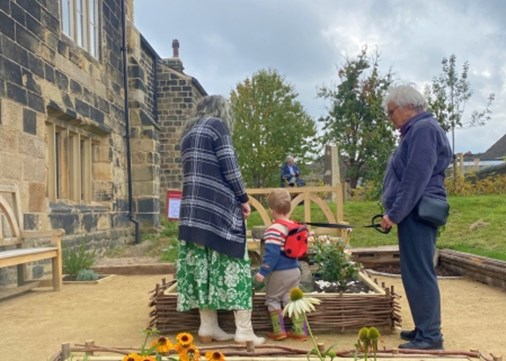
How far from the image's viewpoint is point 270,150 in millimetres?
Answer: 28922

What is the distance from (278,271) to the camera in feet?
13.2

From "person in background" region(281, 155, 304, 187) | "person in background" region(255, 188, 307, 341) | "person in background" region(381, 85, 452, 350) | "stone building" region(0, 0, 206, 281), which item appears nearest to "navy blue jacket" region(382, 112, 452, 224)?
"person in background" region(381, 85, 452, 350)

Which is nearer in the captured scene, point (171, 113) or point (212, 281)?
point (212, 281)

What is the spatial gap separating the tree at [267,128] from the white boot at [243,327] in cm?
2454

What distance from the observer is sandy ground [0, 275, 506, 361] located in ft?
13.0

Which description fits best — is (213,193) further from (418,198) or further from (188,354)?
(188,354)

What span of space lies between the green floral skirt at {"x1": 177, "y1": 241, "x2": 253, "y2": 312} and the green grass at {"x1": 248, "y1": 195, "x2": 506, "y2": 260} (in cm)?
532

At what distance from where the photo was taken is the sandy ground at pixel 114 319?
396 cm

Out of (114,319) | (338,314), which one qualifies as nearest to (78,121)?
(114,319)

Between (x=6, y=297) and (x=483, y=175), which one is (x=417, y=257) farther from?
(x=483, y=175)

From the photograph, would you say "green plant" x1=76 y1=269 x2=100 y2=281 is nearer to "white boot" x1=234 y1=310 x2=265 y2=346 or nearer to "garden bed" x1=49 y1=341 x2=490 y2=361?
"white boot" x1=234 y1=310 x2=265 y2=346

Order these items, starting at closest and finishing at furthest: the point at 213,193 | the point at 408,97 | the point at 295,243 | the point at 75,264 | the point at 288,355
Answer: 1. the point at 288,355
2. the point at 408,97
3. the point at 213,193
4. the point at 295,243
5. the point at 75,264

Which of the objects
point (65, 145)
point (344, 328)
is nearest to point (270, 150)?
point (65, 145)

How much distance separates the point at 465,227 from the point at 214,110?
29.1 feet
